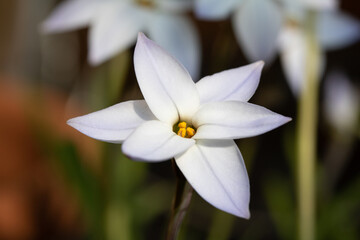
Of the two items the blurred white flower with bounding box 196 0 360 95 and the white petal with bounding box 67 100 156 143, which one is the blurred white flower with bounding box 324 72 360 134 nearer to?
the blurred white flower with bounding box 196 0 360 95

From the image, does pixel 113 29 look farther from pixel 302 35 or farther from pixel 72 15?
pixel 302 35

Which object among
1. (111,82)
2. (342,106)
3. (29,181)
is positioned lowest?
(29,181)

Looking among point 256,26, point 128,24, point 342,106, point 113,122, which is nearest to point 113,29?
point 128,24

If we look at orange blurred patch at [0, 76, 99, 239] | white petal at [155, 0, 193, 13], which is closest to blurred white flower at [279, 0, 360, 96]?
white petal at [155, 0, 193, 13]

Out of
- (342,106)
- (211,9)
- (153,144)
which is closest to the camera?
(153,144)

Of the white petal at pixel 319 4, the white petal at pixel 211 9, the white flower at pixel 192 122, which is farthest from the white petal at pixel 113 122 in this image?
the white petal at pixel 319 4

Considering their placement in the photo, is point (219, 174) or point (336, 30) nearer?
point (219, 174)
